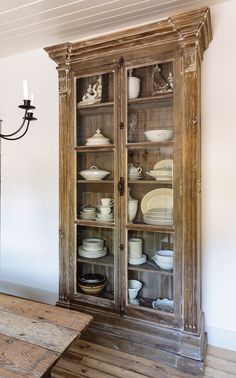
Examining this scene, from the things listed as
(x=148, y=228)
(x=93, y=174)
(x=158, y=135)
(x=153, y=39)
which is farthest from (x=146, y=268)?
(x=153, y=39)

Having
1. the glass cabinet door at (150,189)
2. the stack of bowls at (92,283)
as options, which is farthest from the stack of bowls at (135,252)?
the stack of bowls at (92,283)

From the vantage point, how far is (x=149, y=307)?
191 centimetres

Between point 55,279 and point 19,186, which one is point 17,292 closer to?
point 55,279

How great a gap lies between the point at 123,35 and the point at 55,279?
217 centimetres

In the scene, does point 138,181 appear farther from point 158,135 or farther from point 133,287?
point 133,287

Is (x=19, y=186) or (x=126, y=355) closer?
(x=126, y=355)

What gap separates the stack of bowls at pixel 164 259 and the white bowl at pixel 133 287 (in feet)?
0.73

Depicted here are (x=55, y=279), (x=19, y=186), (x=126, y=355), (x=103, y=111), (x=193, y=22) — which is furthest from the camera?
(x=19, y=186)

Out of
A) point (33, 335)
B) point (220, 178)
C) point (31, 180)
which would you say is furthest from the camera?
point (31, 180)

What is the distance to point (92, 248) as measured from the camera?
2.14 metres

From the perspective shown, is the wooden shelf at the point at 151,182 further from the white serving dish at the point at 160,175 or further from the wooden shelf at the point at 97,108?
the wooden shelf at the point at 97,108

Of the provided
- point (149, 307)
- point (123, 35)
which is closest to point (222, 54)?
point (123, 35)

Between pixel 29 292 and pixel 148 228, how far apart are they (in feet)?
5.29

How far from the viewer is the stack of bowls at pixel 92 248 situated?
212cm
